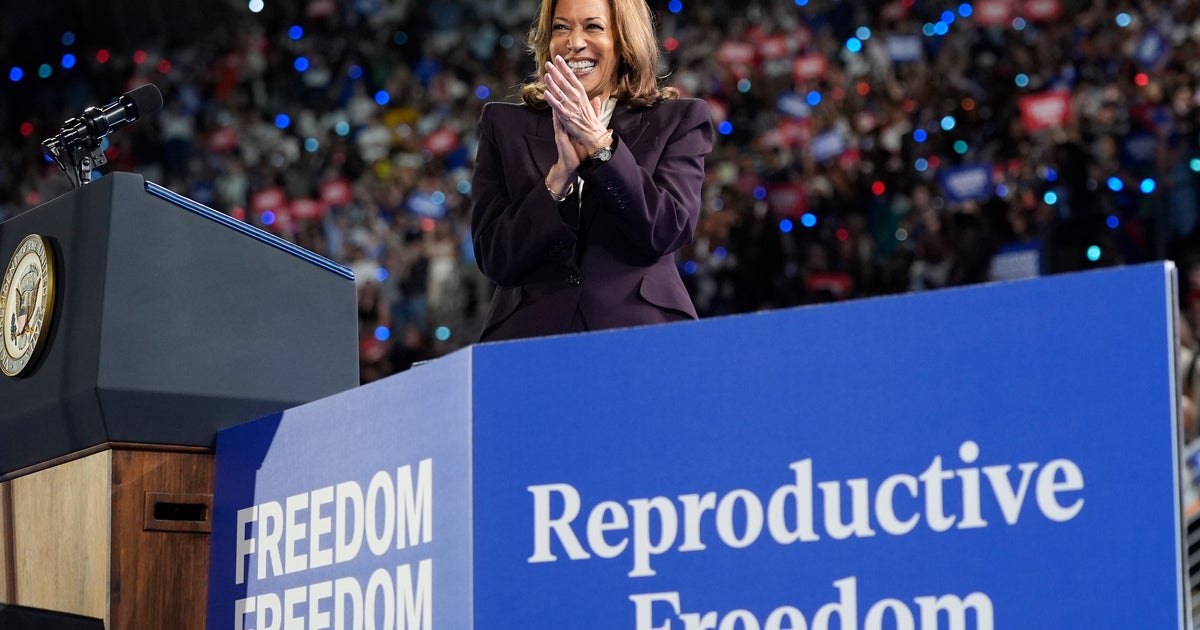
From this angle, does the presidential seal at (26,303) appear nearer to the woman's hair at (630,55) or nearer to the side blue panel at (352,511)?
the side blue panel at (352,511)

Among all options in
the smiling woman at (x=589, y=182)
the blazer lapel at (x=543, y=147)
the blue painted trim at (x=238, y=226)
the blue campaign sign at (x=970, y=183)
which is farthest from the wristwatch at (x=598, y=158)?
the blue campaign sign at (x=970, y=183)

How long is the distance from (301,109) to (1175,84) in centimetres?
624

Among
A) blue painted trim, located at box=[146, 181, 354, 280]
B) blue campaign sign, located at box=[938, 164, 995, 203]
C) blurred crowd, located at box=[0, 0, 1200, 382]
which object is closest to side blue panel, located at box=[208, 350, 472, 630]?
blue painted trim, located at box=[146, 181, 354, 280]

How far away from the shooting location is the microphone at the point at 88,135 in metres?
1.89

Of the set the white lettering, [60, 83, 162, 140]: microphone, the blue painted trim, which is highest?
[60, 83, 162, 140]: microphone

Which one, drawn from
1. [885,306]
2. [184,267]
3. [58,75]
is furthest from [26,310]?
[58,75]

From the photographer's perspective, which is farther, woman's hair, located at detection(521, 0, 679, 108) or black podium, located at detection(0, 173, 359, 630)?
woman's hair, located at detection(521, 0, 679, 108)

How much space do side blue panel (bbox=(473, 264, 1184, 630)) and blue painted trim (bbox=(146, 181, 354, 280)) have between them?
687 mm

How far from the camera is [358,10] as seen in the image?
1121 centimetres

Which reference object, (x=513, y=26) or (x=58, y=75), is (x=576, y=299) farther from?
(x=58, y=75)

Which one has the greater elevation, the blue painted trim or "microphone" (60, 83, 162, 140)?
"microphone" (60, 83, 162, 140)

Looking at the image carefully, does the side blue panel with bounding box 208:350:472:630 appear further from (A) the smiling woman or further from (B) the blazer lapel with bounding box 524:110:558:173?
(B) the blazer lapel with bounding box 524:110:558:173

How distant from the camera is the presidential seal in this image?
1.82 m

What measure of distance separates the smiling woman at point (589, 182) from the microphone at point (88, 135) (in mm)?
463
